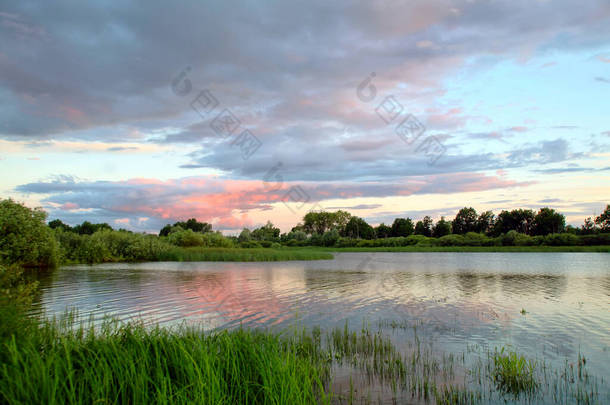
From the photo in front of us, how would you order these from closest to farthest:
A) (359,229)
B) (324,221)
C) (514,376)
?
(514,376) → (359,229) → (324,221)

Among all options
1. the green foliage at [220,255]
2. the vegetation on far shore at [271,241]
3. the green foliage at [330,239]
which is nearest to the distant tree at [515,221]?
the vegetation on far shore at [271,241]

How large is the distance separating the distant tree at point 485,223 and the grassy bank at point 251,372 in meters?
131

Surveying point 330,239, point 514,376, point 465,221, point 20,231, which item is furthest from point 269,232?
point 514,376

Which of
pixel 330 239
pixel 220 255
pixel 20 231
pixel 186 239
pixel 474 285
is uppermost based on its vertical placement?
pixel 20 231

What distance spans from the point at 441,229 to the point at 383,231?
21.8 meters

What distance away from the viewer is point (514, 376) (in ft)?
25.9

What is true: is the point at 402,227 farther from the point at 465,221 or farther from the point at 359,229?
the point at 465,221

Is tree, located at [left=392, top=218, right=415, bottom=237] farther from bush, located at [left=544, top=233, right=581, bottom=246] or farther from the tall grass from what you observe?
the tall grass

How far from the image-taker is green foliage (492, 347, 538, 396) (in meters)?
7.56

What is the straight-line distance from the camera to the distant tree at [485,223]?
12812cm

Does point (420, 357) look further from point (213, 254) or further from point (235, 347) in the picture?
point (213, 254)

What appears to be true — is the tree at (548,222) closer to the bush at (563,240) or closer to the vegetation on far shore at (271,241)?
the vegetation on far shore at (271,241)

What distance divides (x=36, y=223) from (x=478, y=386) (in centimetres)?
2716

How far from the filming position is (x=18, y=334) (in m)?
6.20
